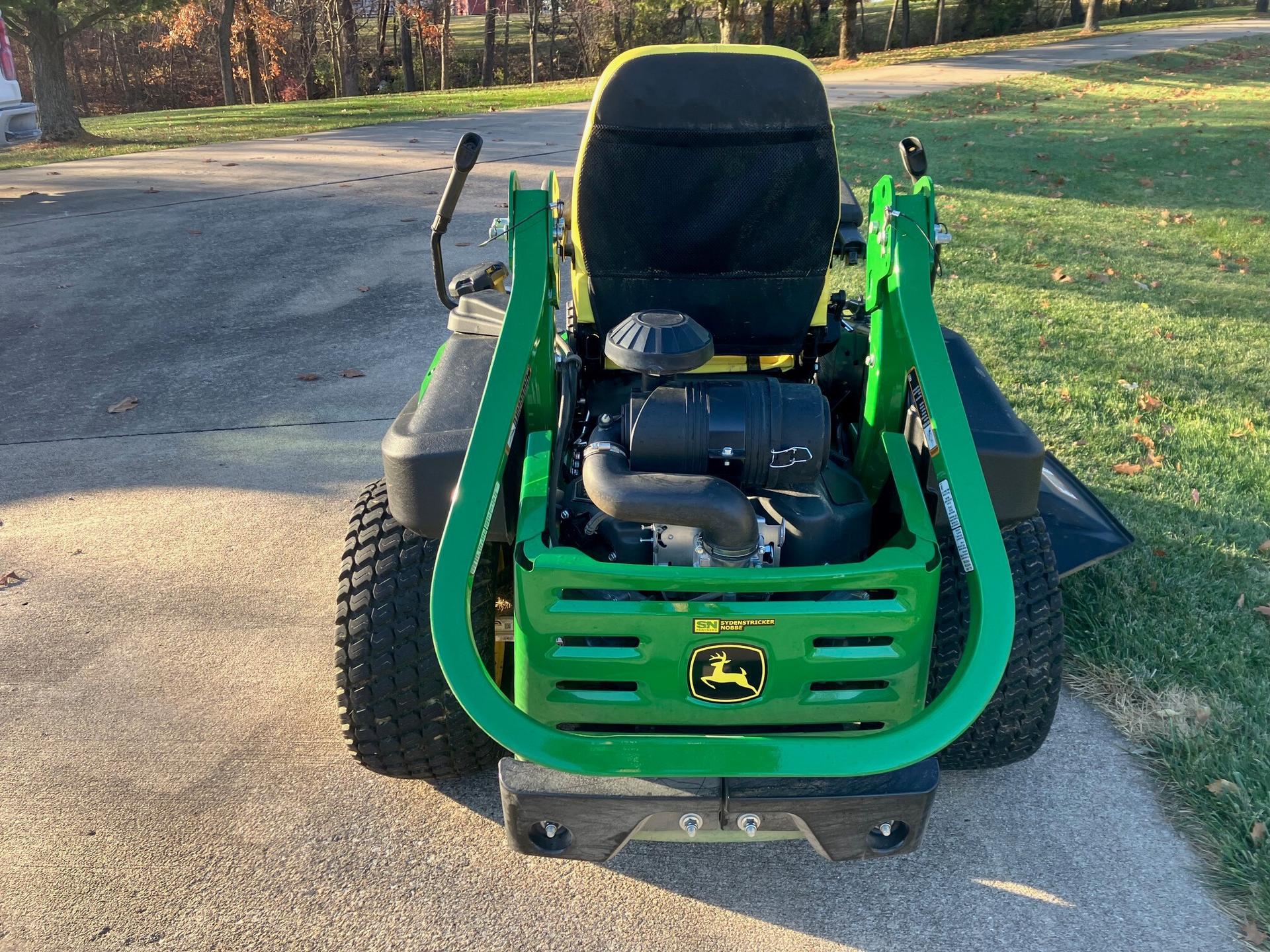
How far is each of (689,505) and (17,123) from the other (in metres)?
10.7

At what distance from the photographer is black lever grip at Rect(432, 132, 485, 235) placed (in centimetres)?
287

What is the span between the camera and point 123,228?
8664 millimetres

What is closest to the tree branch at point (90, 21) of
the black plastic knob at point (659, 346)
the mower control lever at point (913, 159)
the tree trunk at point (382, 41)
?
the mower control lever at point (913, 159)

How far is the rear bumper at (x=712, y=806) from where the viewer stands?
205cm

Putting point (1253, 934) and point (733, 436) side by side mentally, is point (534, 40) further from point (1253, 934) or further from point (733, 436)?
point (1253, 934)

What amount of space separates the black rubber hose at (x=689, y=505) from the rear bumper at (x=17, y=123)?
10.3 m

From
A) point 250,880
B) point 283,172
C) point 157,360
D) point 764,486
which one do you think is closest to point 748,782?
point 764,486

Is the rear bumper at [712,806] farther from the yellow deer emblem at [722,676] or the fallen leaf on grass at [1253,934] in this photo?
the fallen leaf on grass at [1253,934]

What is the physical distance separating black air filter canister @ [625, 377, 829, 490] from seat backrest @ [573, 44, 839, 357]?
70 cm

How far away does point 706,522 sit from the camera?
7.10 ft

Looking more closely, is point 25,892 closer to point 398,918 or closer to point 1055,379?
point 398,918

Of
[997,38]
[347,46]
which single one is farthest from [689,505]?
[347,46]

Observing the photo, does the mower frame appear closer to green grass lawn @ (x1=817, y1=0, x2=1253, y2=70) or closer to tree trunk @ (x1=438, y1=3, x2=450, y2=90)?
green grass lawn @ (x1=817, y1=0, x2=1253, y2=70)

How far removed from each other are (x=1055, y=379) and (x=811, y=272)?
278 centimetres
